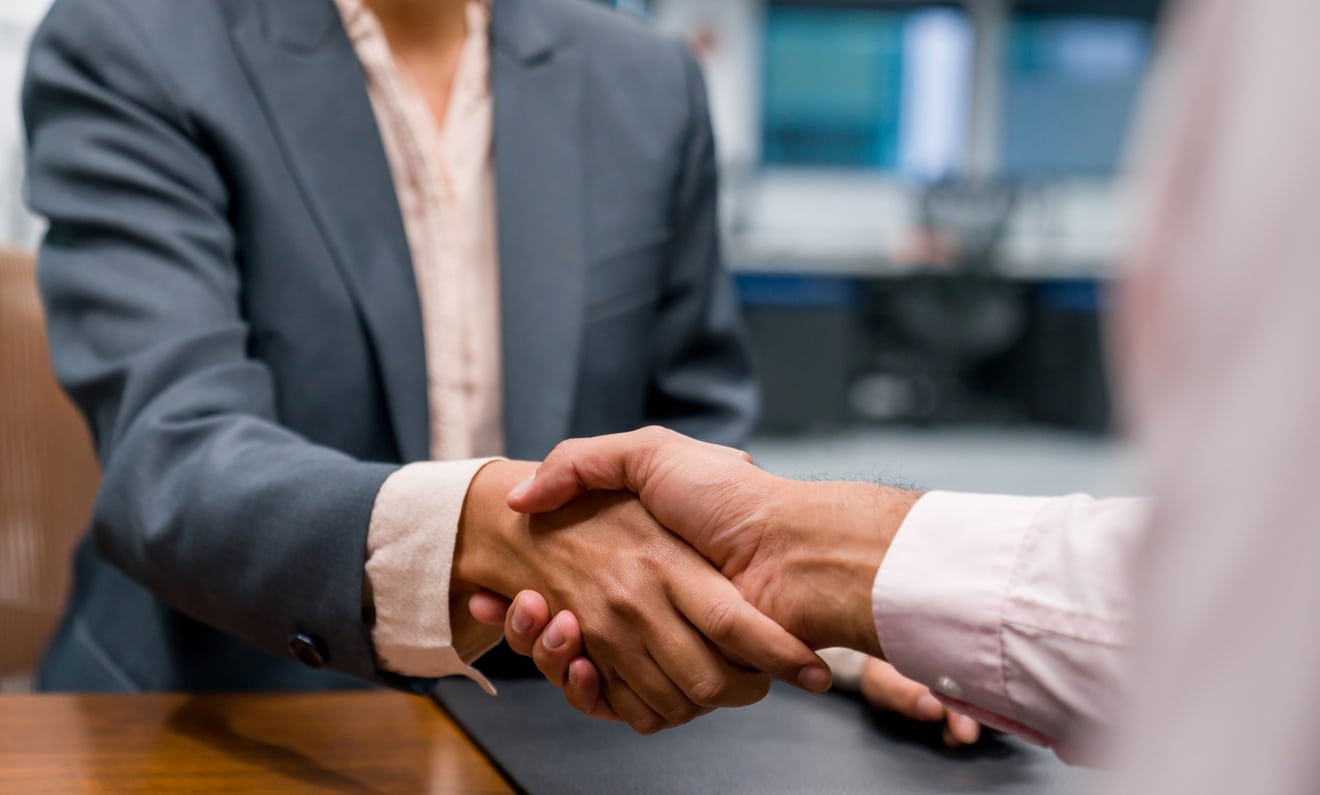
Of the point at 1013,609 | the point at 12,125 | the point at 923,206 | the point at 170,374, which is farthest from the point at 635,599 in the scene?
the point at 923,206

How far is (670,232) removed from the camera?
1281mm

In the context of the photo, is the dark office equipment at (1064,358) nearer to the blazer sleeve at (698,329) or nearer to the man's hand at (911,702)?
the blazer sleeve at (698,329)

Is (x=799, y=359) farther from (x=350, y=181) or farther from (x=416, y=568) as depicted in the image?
(x=416, y=568)

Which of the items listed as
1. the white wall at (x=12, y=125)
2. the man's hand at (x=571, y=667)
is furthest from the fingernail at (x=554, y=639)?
the white wall at (x=12, y=125)

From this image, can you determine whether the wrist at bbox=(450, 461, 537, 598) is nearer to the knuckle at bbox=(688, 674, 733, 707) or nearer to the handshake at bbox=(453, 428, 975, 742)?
the handshake at bbox=(453, 428, 975, 742)

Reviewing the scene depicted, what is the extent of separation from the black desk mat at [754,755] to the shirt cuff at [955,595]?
7 cm

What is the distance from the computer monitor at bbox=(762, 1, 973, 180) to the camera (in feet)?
24.3

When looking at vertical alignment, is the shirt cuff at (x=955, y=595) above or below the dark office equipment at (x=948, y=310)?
above

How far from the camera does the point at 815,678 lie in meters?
0.71

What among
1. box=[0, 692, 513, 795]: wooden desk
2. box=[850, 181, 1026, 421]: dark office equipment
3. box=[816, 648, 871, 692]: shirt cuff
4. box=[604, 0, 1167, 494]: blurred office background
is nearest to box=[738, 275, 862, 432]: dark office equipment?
box=[604, 0, 1167, 494]: blurred office background

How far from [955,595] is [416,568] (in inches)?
13.5

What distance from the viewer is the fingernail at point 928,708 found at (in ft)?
2.51

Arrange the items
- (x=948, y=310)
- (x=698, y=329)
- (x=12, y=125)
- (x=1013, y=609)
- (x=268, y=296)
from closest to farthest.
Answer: (x=1013, y=609), (x=268, y=296), (x=698, y=329), (x=12, y=125), (x=948, y=310)

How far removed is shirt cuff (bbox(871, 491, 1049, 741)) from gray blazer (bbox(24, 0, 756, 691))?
13.0 inches
